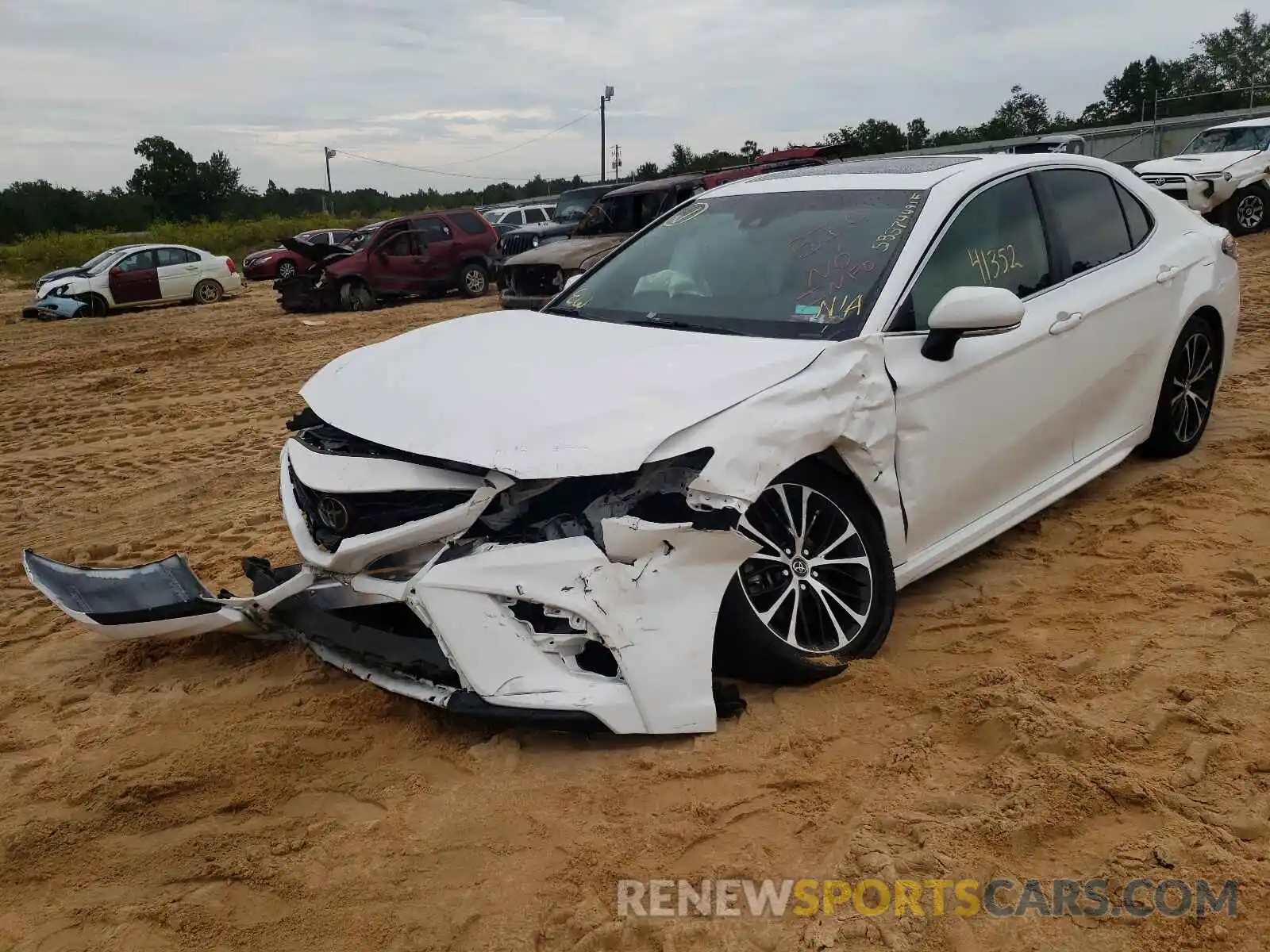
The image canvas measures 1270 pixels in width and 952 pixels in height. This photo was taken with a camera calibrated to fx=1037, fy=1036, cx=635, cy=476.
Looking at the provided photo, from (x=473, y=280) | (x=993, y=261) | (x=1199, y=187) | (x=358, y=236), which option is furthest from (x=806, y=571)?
(x=358, y=236)

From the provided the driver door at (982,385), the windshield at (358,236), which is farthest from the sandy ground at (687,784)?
the windshield at (358,236)

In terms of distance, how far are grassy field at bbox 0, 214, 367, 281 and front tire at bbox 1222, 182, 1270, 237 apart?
94.9 feet

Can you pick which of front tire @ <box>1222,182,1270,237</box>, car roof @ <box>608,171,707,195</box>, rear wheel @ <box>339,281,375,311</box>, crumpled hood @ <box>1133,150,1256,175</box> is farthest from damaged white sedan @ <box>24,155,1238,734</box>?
rear wheel @ <box>339,281,375,311</box>

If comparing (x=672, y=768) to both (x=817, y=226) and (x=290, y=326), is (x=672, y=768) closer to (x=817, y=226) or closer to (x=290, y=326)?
(x=817, y=226)

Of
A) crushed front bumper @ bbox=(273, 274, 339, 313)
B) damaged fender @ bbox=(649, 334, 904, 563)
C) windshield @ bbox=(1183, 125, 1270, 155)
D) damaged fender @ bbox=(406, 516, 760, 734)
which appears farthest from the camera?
crushed front bumper @ bbox=(273, 274, 339, 313)

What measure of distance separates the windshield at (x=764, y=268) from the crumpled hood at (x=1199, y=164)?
1414 centimetres

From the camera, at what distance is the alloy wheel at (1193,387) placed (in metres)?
5.18

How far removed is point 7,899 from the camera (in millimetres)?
2574

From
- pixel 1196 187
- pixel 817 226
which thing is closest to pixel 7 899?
pixel 817 226

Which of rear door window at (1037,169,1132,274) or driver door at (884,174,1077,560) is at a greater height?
rear door window at (1037,169,1132,274)

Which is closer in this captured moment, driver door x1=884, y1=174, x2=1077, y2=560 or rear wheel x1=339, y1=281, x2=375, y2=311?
driver door x1=884, y1=174, x2=1077, y2=560

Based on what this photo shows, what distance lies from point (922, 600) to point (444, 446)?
2.07m

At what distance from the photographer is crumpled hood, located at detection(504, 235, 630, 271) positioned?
1235cm

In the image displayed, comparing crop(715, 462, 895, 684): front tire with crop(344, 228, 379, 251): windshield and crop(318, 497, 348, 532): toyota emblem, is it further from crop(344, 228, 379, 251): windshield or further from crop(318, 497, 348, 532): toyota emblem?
crop(344, 228, 379, 251): windshield
